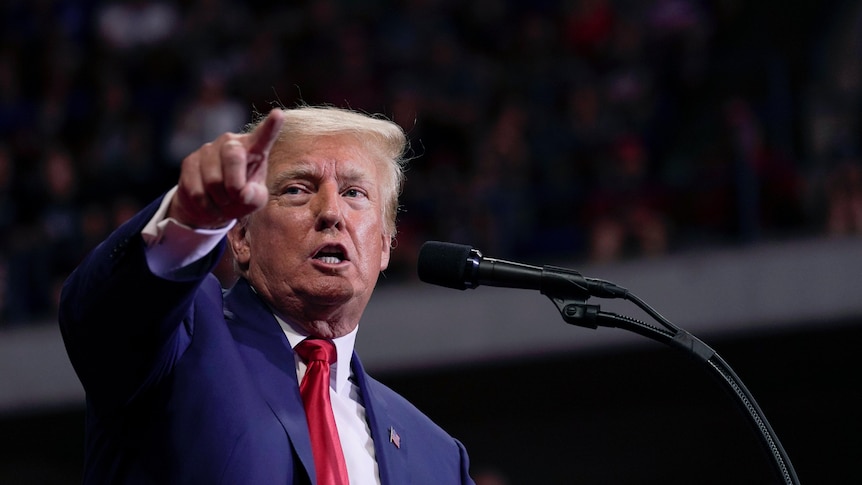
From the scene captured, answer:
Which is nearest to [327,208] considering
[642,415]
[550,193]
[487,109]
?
[550,193]

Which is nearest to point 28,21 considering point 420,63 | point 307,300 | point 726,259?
point 420,63

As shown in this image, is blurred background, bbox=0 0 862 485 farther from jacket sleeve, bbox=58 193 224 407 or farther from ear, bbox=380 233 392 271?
jacket sleeve, bbox=58 193 224 407

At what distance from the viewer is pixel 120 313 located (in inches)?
73.4

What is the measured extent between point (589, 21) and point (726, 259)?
7.81 ft

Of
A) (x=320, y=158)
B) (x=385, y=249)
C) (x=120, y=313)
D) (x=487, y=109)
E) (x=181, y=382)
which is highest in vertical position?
(x=487, y=109)

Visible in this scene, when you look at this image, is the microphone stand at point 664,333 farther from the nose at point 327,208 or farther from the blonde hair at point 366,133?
the blonde hair at point 366,133

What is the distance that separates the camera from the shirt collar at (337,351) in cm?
241

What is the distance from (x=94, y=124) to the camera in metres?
8.34

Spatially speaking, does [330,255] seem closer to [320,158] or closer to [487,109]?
[320,158]

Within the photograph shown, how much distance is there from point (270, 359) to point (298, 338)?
13cm

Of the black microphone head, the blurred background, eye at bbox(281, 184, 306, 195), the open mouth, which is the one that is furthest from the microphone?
the blurred background

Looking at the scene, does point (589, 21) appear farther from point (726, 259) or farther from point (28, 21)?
point (28, 21)

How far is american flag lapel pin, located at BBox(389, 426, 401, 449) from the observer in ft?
8.10

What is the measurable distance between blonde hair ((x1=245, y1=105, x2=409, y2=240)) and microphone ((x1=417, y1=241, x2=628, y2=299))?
1.47 ft
